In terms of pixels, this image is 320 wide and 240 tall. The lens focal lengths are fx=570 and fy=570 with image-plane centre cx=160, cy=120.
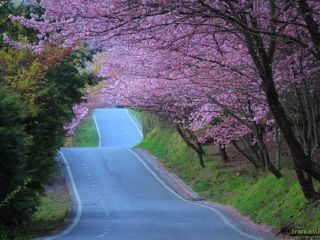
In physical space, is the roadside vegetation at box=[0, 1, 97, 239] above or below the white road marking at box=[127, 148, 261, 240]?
above

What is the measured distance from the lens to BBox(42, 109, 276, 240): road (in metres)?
13.2

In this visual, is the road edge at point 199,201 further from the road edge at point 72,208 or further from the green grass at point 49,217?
the green grass at point 49,217

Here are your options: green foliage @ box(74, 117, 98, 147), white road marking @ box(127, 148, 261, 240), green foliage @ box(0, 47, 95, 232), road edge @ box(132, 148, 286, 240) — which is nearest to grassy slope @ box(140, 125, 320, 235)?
road edge @ box(132, 148, 286, 240)

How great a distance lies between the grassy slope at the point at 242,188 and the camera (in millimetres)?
14534

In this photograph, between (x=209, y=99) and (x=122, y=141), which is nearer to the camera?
(x=209, y=99)

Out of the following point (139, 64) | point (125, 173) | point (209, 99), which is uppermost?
point (139, 64)

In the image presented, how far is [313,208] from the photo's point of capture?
1352 cm

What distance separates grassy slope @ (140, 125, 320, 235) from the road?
3.82 ft

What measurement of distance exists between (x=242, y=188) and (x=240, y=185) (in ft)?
3.75

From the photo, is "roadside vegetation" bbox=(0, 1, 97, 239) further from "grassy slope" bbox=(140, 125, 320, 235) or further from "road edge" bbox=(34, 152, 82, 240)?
"grassy slope" bbox=(140, 125, 320, 235)

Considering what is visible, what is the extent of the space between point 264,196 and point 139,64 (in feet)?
19.3

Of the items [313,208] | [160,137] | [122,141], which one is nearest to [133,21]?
[313,208]

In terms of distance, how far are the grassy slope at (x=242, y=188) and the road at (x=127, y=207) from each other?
1.16m

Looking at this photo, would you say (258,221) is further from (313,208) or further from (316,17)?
(316,17)
